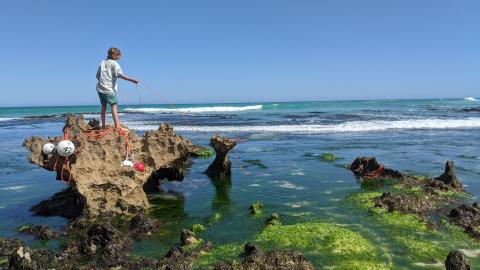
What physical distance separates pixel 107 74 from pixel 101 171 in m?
2.30

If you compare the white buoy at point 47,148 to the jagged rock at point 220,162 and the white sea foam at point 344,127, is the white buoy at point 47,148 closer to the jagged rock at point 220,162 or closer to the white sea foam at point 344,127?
the jagged rock at point 220,162

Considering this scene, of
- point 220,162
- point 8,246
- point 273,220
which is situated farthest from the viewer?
point 220,162

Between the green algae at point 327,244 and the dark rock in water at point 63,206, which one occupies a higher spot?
the dark rock in water at point 63,206

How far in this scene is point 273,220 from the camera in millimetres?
7766

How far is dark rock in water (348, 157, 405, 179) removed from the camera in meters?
11.6

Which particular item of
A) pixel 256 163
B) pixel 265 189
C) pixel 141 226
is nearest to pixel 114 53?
pixel 141 226

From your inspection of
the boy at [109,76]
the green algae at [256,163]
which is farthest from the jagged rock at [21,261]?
the green algae at [256,163]

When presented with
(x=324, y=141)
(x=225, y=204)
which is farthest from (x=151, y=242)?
(x=324, y=141)

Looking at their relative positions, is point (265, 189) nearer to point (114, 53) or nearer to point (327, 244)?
point (327, 244)

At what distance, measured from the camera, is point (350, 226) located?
7.59 m

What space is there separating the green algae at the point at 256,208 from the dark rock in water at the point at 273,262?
2481mm

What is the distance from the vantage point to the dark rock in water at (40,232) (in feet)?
23.2

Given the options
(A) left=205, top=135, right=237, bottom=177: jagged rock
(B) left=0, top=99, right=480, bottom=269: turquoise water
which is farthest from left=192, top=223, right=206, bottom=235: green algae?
(A) left=205, top=135, right=237, bottom=177: jagged rock

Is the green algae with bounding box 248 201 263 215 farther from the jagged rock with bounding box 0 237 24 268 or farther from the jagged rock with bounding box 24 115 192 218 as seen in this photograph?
the jagged rock with bounding box 0 237 24 268
